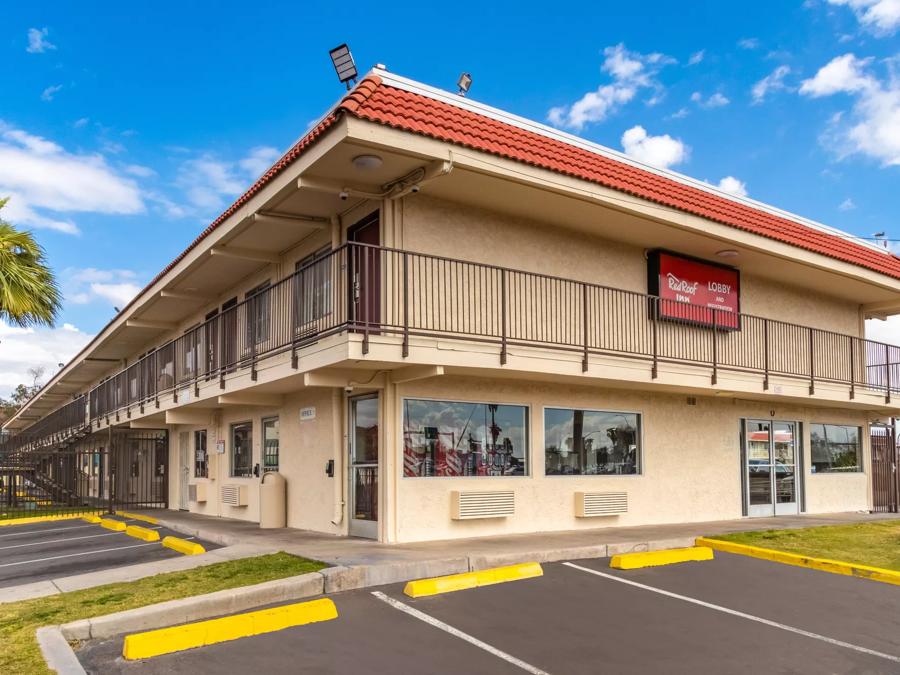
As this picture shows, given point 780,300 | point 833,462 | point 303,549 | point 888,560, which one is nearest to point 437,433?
point 303,549

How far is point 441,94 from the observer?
41.4 ft

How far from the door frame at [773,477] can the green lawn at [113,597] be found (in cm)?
1116

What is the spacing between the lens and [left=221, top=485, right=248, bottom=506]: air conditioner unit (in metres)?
16.4

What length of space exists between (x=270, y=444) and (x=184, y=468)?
6.67 meters

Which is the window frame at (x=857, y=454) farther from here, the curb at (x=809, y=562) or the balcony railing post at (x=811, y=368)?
the curb at (x=809, y=562)

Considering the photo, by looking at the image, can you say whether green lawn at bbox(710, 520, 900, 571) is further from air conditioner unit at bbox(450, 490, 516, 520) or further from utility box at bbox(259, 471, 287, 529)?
utility box at bbox(259, 471, 287, 529)

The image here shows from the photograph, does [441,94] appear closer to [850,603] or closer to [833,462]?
[850,603]

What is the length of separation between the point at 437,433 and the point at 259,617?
5347mm

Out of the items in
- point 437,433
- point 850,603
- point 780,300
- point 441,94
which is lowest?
point 850,603

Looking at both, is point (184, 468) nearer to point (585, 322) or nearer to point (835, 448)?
point (585, 322)

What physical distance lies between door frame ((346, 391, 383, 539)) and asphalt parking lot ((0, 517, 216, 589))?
93.4 inches

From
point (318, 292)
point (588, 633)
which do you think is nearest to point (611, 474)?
point (318, 292)

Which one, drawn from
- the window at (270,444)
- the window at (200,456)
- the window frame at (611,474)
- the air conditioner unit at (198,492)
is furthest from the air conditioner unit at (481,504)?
the window at (200,456)

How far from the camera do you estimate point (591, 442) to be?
14234mm
